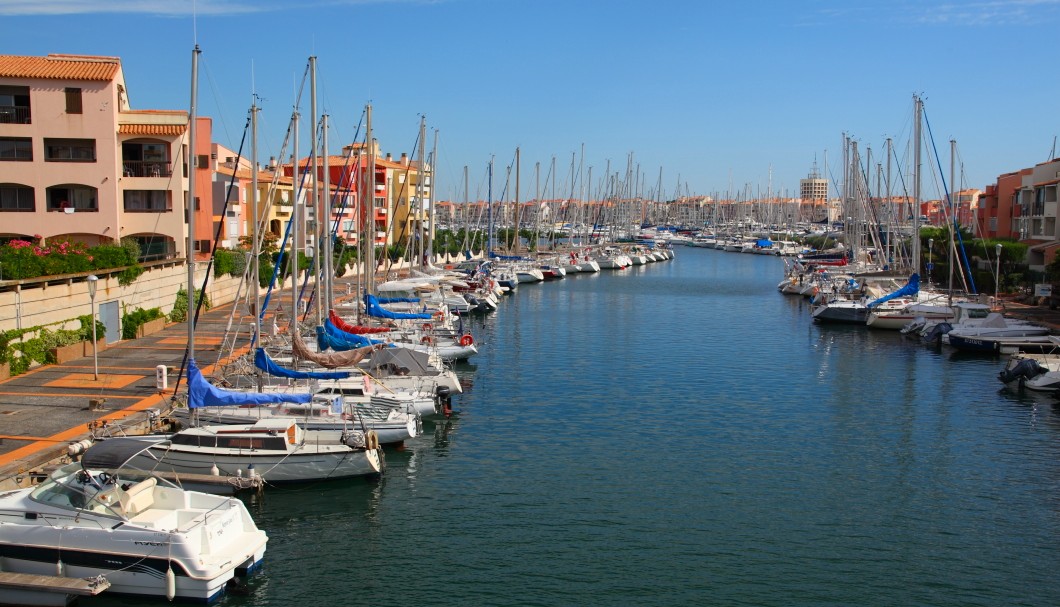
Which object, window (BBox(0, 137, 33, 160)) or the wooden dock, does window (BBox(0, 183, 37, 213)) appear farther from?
the wooden dock

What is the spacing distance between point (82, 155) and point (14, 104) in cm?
405

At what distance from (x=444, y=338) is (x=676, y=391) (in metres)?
12.0

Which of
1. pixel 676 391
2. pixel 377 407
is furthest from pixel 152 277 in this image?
pixel 676 391

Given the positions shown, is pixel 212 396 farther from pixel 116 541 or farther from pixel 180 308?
pixel 180 308

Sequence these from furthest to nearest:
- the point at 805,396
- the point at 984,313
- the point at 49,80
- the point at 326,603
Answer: the point at 984,313 < the point at 49,80 < the point at 805,396 < the point at 326,603

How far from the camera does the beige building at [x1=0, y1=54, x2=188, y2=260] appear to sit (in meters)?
50.4

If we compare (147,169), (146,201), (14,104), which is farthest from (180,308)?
(14,104)

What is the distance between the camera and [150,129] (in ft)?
176

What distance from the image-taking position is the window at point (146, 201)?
5509cm

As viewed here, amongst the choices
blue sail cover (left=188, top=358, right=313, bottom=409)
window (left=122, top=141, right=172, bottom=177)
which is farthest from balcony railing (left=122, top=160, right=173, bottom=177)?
blue sail cover (left=188, top=358, right=313, bottom=409)

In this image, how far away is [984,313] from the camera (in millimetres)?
55562

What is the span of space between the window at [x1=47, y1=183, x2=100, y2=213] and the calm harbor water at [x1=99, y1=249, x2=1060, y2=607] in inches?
941

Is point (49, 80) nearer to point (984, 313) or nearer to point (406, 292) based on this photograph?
point (406, 292)

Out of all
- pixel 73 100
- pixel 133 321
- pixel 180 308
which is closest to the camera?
pixel 133 321
